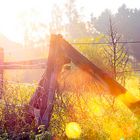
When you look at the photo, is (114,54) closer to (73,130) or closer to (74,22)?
(73,130)

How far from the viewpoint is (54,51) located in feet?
22.8

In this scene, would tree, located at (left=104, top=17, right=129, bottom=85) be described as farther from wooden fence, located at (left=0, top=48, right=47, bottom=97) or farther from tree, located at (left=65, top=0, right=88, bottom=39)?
tree, located at (left=65, top=0, right=88, bottom=39)

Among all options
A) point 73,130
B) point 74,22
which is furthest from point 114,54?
point 74,22

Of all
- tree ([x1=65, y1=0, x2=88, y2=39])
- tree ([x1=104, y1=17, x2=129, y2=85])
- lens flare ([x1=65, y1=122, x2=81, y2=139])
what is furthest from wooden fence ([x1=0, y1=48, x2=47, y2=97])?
tree ([x1=65, y1=0, x2=88, y2=39])

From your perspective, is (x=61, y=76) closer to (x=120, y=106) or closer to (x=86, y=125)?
(x=86, y=125)

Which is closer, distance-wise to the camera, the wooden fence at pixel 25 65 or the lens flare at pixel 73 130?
the lens flare at pixel 73 130

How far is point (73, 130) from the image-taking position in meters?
5.98

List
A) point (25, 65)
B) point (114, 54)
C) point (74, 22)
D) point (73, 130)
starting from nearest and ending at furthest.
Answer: point (73, 130) → point (25, 65) → point (114, 54) → point (74, 22)

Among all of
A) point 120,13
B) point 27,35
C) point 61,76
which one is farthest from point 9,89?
point 120,13

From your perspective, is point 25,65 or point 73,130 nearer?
point 73,130

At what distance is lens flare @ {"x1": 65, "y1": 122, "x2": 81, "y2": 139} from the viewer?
5.86 metres

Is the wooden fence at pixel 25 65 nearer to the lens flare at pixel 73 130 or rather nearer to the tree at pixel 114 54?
the lens flare at pixel 73 130

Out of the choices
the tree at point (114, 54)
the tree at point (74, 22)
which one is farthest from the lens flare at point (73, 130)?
the tree at point (74, 22)

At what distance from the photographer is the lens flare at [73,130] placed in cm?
586
